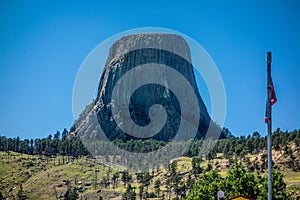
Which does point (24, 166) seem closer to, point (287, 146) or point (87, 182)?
point (87, 182)

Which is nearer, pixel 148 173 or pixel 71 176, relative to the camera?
pixel 148 173

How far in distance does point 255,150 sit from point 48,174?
255 ft

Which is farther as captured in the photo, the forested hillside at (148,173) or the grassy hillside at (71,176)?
the grassy hillside at (71,176)

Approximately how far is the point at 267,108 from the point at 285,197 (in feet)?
135

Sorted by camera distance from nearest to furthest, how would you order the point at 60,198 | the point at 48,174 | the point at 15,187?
the point at 60,198 → the point at 15,187 → the point at 48,174

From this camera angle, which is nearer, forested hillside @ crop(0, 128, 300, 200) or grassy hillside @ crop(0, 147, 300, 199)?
forested hillside @ crop(0, 128, 300, 200)

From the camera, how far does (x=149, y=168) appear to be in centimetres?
19212

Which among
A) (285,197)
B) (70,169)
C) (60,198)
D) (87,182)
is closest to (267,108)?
(285,197)

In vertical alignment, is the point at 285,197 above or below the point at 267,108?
below

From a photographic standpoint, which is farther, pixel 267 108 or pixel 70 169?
pixel 70 169

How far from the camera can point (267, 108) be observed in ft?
70.4

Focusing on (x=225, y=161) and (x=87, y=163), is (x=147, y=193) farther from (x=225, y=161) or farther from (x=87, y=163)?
(x=87, y=163)

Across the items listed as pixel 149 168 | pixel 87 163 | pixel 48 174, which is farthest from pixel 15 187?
pixel 149 168

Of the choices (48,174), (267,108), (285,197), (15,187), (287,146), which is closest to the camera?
(267,108)
